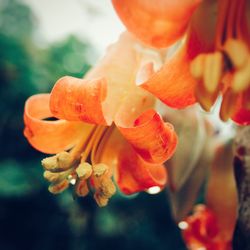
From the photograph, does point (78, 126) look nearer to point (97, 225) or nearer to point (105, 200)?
point (105, 200)

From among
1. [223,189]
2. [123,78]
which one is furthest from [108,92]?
[223,189]

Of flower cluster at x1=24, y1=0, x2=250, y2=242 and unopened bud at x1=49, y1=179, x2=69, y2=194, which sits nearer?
flower cluster at x1=24, y1=0, x2=250, y2=242

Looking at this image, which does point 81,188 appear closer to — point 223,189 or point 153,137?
point 153,137

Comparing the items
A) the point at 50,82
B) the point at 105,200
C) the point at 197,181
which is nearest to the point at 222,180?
the point at 197,181

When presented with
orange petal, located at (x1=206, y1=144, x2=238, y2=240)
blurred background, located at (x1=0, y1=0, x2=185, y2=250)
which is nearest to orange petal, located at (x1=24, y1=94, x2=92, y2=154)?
orange petal, located at (x1=206, y1=144, x2=238, y2=240)

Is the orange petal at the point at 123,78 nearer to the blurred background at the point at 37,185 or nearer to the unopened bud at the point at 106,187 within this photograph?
the unopened bud at the point at 106,187

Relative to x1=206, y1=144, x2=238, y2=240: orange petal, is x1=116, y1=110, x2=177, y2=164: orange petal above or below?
above

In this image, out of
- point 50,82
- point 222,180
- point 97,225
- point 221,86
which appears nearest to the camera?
point 221,86

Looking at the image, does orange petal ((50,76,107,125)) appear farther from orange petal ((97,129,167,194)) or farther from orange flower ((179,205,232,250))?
orange flower ((179,205,232,250))

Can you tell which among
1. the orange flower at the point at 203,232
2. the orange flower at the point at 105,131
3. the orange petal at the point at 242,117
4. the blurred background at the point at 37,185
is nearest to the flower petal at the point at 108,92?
the orange flower at the point at 105,131
